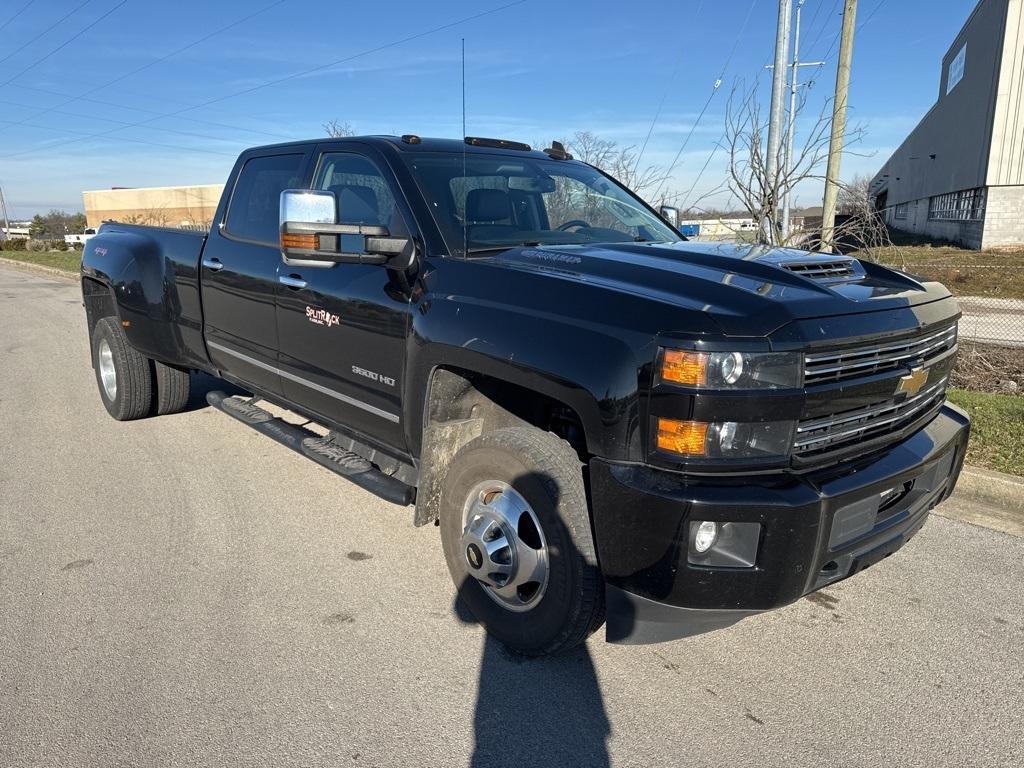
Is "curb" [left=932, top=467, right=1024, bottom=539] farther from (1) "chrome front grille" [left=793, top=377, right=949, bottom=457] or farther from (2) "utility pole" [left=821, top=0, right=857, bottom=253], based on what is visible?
(2) "utility pole" [left=821, top=0, right=857, bottom=253]

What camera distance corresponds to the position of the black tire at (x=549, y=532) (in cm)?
261

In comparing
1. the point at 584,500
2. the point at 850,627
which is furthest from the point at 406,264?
the point at 850,627

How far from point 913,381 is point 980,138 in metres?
35.6

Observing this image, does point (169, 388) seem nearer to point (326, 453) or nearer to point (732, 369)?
point (326, 453)

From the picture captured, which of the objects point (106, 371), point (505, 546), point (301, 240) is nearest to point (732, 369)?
point (505, 546)

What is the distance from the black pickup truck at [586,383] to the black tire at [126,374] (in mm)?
2014

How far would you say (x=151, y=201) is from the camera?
5484 centimetres

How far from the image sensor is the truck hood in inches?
93.2

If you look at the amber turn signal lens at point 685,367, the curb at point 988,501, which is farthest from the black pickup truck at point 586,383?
the curb at point 988,501

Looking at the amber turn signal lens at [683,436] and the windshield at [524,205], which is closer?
the amber turn signal lens at [683,436]

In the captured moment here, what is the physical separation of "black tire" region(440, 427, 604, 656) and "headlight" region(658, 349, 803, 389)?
61 cm

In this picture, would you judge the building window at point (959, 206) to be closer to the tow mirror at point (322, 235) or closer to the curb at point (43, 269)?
the curb at point (43, 269)

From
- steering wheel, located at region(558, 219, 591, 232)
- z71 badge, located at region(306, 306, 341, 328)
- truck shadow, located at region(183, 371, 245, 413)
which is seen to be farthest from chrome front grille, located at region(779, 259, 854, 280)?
truck shadow, located at region(183, 371, 245, 413)

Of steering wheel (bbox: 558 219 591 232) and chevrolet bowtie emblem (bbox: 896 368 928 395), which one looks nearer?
chevrolet bowtie emblem (bbox: 896 368 928 395)
